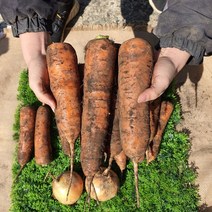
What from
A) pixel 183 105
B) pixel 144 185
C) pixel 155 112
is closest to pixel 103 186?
pixel 144 185

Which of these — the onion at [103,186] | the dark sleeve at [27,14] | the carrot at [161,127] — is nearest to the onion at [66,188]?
the onion at [103,186]

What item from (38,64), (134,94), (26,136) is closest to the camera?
(134,94)

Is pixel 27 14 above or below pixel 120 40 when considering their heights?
above

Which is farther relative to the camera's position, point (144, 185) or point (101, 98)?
point (144, 185)

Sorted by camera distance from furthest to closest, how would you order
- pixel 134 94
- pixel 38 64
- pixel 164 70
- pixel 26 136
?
pixel 26 136, pixel 38 64, pixel 164 70, pixel 134 94

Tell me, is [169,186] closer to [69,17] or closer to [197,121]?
[197,121]

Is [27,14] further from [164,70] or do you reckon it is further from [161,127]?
[161,127]

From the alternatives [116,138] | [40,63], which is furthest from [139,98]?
[40,63]
